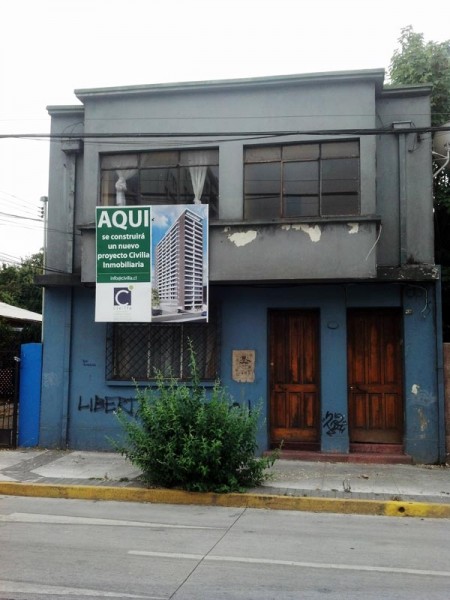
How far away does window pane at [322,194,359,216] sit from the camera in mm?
10930

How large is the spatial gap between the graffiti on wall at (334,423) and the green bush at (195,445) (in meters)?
2.29

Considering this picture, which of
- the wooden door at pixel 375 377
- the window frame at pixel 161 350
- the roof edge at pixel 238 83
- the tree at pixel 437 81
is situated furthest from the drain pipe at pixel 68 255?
the tree at pixel 437 81

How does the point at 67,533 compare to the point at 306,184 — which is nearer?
the point at 67,533

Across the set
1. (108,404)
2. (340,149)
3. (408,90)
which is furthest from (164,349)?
(408,90)

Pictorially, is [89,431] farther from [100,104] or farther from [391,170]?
[391,170]

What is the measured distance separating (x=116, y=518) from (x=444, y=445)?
6025mm

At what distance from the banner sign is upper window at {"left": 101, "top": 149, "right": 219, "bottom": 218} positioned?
45cm

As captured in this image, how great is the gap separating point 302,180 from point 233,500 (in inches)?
232

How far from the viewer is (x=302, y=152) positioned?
1119 centimetres

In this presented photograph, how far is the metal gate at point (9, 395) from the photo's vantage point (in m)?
11.8

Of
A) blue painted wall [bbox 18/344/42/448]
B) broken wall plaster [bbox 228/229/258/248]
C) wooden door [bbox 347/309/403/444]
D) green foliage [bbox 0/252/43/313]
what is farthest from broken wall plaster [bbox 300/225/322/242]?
green foliage [bbox 0/252/43/313]

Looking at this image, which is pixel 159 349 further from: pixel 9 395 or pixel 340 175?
pixel 340 175

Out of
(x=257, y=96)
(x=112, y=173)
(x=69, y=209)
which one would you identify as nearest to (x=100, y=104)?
(x=112, y=173)

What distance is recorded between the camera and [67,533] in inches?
265
